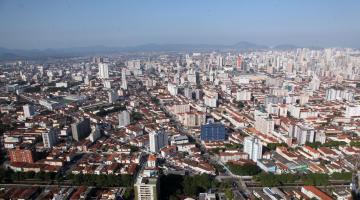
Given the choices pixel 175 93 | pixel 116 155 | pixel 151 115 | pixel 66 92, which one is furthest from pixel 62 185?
pixel 66 92

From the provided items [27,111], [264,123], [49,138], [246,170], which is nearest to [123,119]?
[49,138]

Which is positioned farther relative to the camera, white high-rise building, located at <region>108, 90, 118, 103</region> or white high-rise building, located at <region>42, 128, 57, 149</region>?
white high-rise building, located at <region>108, 90, 118, 103</region>

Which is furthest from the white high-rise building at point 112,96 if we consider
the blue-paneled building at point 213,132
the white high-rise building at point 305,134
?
the white high-rise building at point 305,134

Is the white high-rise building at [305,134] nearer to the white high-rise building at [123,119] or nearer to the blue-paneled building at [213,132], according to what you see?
→ the blue-paneled building at [213,132]

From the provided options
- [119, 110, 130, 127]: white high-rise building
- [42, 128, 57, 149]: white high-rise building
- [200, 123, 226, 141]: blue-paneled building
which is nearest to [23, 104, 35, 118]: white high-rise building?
[42, 128, 57, 149]: white high-rise building

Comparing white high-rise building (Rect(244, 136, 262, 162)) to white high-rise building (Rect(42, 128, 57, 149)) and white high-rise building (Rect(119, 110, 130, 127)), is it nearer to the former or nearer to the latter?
white high-rise building (Rect(119, 110, 130, 127))

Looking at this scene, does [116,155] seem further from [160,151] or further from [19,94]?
[19,94]
